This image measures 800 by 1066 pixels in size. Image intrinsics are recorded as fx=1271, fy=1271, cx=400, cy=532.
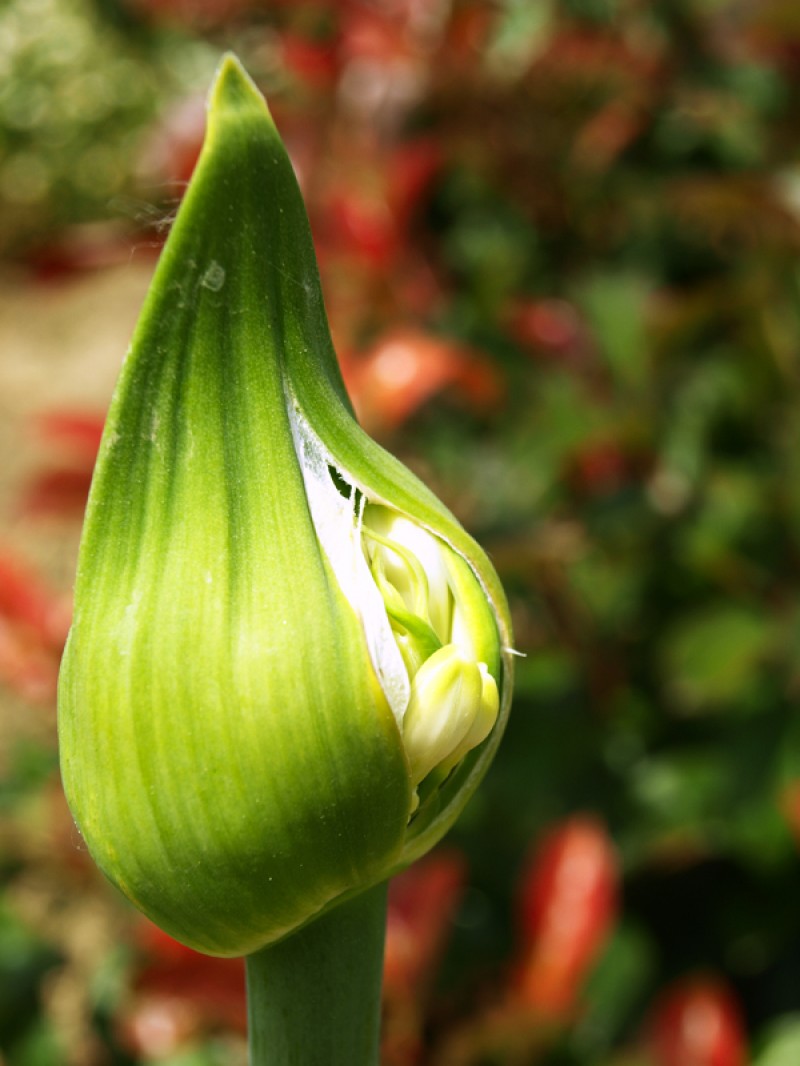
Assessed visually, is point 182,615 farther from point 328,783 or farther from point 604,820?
point 604,820

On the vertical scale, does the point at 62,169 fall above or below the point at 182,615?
below

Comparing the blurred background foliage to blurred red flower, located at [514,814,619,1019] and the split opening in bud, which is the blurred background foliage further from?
the split opening in bud

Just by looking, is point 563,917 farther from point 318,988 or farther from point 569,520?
point 318,988

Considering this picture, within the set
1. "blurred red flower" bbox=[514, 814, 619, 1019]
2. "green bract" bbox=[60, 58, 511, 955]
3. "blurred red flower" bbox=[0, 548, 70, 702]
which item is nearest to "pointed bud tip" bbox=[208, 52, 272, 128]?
"green bract" bbox=[60, 58, 511, 955]

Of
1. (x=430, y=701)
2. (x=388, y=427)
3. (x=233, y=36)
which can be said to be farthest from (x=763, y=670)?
(x=233, y=36)

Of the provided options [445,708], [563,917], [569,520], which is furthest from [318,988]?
[569,520]

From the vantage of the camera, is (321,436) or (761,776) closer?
(321,436)

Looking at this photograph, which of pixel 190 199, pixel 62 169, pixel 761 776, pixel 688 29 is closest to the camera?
→ pixel 190 199

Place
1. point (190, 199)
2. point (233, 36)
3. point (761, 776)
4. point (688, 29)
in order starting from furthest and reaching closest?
point (233, 36) → point (688, 29) → point (761, 776) → point (190, 199)
